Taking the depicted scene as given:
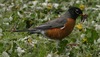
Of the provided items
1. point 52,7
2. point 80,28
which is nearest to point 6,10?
point 52,7

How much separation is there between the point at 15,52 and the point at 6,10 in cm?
327

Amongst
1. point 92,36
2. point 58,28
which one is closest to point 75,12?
point 58,28

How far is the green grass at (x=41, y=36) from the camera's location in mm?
6824

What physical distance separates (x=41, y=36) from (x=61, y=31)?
0.62m

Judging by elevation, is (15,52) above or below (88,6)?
above

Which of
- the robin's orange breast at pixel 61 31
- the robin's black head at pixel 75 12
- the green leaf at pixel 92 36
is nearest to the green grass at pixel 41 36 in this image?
the green leaf at pixel 92 36

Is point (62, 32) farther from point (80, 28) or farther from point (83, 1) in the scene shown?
point (83, 1)

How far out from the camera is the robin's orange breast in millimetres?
7273

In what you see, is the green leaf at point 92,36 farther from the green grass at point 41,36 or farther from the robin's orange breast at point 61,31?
the robin's orange breast at point 61,31

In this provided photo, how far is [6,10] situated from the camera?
32.2 ft

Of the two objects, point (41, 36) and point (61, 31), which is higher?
point (61, 31)

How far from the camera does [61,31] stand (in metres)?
7.30

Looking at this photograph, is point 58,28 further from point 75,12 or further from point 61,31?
point 75,12

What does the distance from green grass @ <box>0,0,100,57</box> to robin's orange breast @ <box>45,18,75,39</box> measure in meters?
0.11
